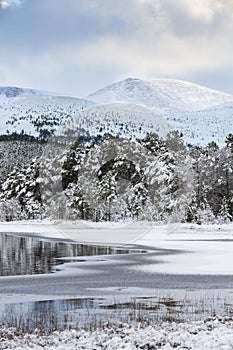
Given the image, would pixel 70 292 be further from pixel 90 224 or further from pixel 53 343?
pixel 90 224

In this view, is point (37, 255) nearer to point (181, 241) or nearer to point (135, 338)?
point (181, 241)

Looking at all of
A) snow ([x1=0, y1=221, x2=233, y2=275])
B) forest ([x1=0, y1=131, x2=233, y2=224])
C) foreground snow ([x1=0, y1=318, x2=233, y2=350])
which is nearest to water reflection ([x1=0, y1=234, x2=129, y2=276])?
snow ([x1=0, y1=221, x2=233, y2=275])

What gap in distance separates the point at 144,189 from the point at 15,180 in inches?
1382

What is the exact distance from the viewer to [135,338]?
1161 cm

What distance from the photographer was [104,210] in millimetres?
73688

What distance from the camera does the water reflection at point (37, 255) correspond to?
26.4 meters

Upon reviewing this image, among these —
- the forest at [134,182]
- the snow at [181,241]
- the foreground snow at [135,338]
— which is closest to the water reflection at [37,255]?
the snow at [181,241]

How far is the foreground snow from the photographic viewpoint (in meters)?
11.0

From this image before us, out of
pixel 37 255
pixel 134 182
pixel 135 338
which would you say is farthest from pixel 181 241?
pixel 135 338

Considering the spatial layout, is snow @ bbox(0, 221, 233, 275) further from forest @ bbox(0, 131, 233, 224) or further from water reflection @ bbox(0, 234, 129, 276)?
water reflection @ bbox(0, 234, 129, 276)

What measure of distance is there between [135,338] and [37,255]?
75.2 ft

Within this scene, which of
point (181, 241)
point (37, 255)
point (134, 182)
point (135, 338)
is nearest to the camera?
point (135, 338)

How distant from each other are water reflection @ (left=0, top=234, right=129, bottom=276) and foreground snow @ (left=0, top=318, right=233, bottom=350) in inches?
512

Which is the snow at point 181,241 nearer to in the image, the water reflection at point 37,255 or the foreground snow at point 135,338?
the water reflection at point 37,255
